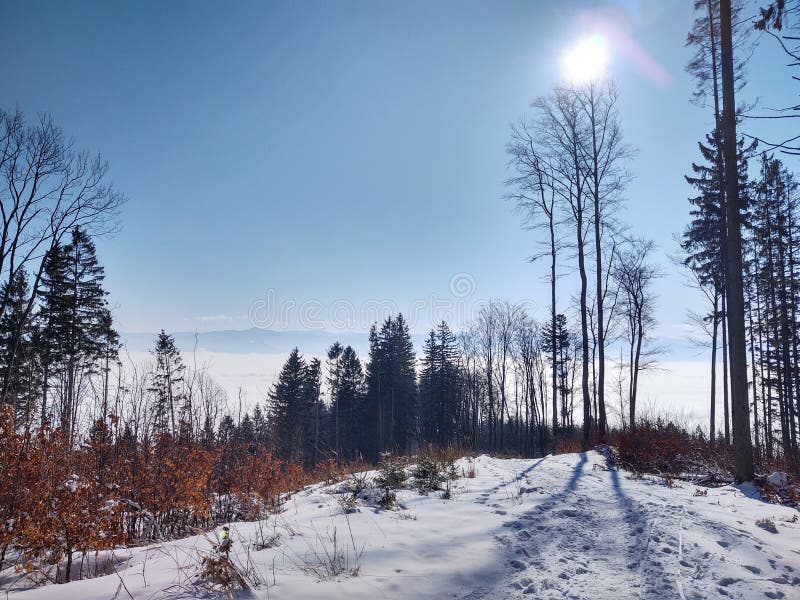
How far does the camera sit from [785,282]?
1878 centimetres

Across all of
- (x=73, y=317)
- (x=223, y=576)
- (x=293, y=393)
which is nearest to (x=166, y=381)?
(x=73, y=317)

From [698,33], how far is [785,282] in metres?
14.5

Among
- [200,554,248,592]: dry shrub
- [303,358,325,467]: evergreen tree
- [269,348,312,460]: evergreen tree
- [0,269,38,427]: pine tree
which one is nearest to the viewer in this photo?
[200,554,248,592]: dry shrub

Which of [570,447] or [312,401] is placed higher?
[570,447]

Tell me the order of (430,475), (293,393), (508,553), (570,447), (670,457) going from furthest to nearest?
(293,393) → (570,447) → (670,457) → (430,475) → (508,553)

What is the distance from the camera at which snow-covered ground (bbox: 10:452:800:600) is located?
119 inches

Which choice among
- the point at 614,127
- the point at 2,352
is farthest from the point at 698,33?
the point at 2,352

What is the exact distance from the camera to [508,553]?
380cm

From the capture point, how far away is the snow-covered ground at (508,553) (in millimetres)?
3025

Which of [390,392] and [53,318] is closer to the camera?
[53,318]

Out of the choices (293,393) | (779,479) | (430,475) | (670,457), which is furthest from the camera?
(293,393)

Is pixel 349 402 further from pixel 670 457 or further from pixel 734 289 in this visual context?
pixel 734 289

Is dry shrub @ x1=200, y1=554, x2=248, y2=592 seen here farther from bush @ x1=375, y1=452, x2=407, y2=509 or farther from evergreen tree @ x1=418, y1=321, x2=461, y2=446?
evergreen tree @ x1=418, y1=321, x2=461, y2=446

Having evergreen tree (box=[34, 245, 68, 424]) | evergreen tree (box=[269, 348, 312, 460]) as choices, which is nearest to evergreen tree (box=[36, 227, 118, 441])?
evergreen tree (box=[34, 245, 68, 424])
